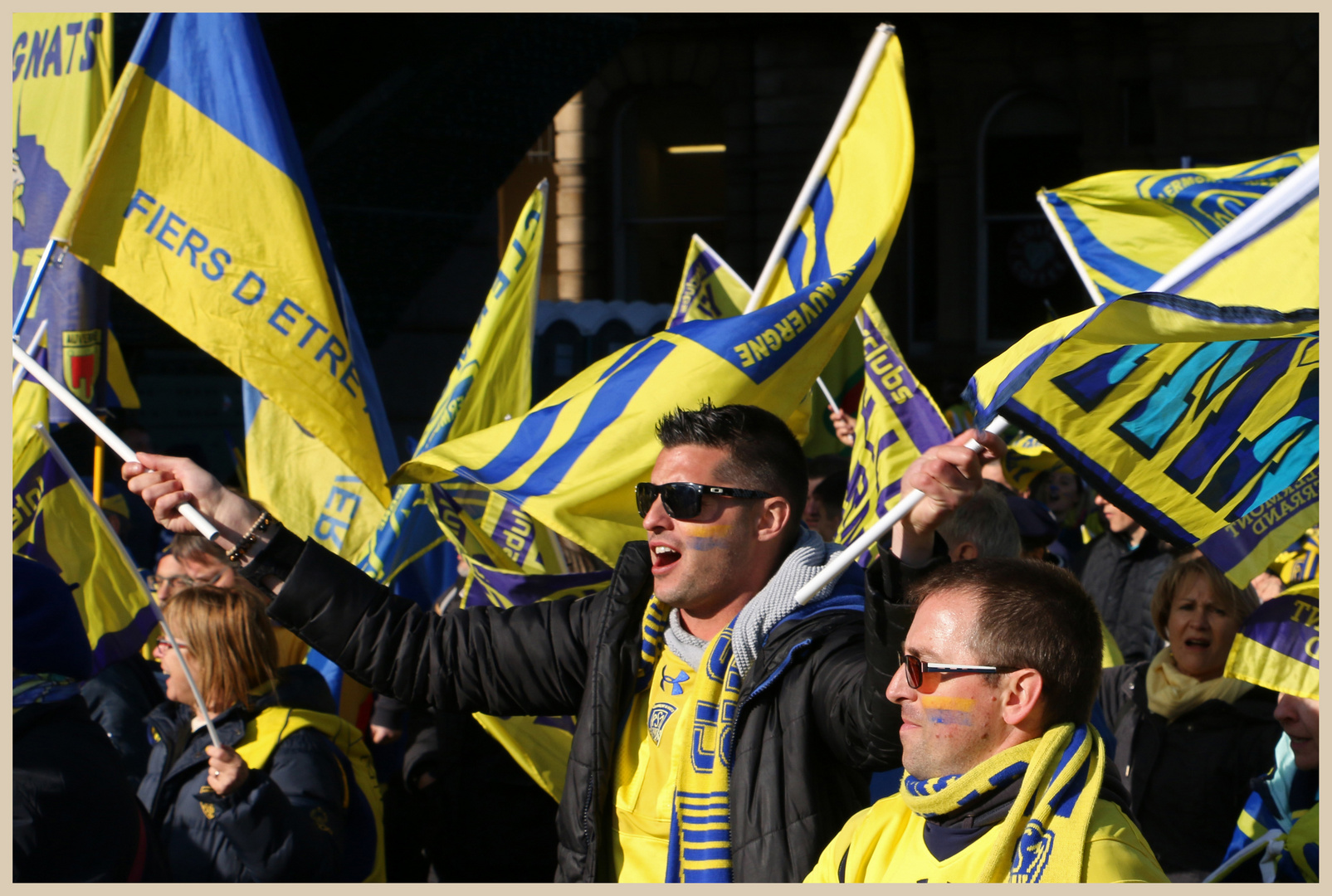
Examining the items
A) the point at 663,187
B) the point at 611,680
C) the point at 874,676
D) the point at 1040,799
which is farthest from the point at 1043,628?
the point at 663,187

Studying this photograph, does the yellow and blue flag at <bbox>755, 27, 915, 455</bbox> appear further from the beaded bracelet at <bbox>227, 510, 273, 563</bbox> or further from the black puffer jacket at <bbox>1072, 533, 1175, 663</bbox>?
the beaded bracelet at <bbox>227, 510, 273, 563</bbox>

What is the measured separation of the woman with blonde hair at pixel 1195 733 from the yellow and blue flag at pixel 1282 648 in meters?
0.59

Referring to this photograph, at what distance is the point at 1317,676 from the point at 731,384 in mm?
1542

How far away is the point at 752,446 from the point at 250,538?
1045mm

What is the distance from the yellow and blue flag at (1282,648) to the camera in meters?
2.76

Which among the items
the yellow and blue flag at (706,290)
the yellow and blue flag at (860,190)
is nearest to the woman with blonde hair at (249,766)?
the yellow and blue flag at (860,190)

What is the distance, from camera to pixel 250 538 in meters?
2.81

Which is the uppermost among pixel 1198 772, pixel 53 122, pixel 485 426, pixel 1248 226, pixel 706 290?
pixel 53 122

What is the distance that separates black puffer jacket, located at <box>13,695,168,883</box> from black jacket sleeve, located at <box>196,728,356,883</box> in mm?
333

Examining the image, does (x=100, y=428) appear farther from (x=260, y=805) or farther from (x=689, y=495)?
(x=689, y=495)

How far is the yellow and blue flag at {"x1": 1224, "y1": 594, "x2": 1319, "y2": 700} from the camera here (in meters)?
2.76

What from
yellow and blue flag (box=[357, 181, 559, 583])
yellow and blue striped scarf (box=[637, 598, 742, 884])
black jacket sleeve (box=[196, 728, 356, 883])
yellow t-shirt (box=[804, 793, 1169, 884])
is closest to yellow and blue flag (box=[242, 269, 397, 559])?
yellow and blue flag (box=[357, 181, 559, 583])

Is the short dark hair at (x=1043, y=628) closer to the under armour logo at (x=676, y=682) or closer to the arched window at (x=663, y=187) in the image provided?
the under armour logo at (x=676, y=682)

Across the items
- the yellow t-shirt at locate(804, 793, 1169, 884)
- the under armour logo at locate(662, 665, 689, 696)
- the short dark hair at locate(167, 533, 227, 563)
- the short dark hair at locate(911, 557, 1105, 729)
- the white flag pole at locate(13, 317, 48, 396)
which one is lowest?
the yellow t-shirt at locate(804, 793, 1169, 884)
